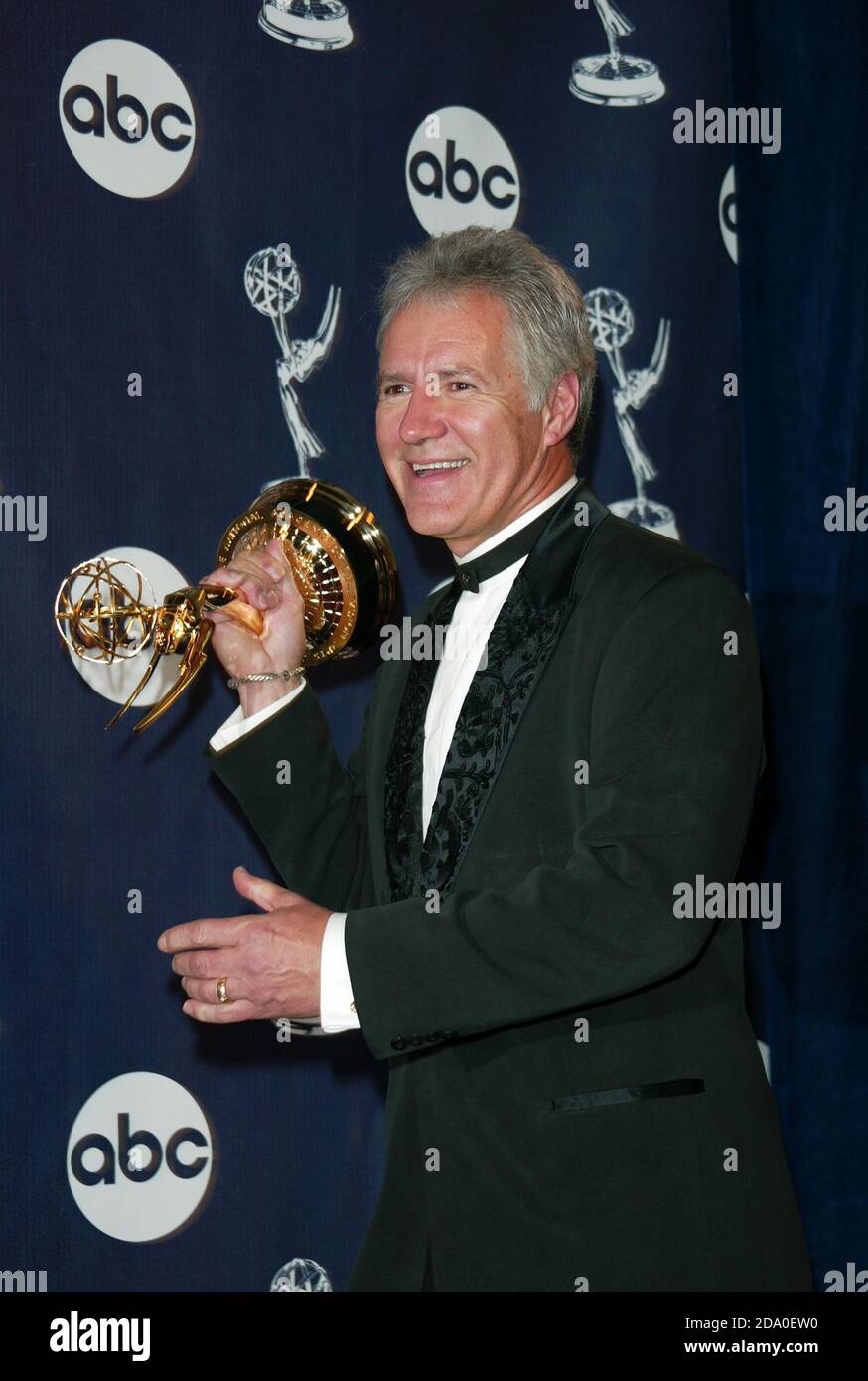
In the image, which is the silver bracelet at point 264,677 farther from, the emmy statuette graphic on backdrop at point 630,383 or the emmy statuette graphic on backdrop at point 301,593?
the emmy statuette graphic on backdrop at point 630,383

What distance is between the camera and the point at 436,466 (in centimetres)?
190

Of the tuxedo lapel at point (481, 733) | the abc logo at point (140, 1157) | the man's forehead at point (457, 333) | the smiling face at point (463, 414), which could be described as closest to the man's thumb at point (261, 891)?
the tuxedo lapel at point (481, 733)

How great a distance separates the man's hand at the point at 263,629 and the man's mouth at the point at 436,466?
0.30m

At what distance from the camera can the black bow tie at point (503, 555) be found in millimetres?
1923

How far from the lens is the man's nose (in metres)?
1.87

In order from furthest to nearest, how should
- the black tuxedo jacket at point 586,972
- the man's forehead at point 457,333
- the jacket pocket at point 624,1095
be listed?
the man's forehead at point 457,333
the jacket pocket at point 624,1095
the black tuxedo jacket at point 586,972

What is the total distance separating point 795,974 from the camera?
279 cm

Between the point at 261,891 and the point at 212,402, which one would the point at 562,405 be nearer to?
the point at 261,891

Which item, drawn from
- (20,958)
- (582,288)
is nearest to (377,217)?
(582,288)

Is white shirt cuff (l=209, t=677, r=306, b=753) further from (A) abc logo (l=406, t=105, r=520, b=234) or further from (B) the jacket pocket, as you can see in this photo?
(A) abc logo (l=406, t=105, r=520, b=234)

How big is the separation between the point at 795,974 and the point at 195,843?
3.75 feet

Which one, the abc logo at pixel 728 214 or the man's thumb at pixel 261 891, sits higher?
the abc logo at pixel 728 214

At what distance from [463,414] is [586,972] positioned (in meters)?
0.73

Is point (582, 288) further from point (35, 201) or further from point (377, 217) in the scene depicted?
point (35, 201)
